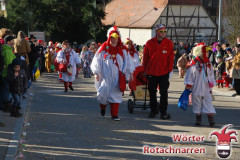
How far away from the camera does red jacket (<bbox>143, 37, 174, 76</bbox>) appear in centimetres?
1180

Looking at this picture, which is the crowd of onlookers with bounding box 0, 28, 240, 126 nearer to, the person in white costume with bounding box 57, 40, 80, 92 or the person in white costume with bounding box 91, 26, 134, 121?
the person in white costume with bounding box 57, 40, 80, 92

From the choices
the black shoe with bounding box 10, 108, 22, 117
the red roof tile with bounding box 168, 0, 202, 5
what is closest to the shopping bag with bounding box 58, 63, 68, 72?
the black shoe with bounding box 10, 108, 22, 117

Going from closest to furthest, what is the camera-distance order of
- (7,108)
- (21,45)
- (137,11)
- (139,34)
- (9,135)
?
(9,135) → (7,108) → (21,45) → (139,34) → (137,11)

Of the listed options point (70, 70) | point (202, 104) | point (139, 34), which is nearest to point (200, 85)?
point (202, 104)

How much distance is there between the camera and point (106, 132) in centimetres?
1007

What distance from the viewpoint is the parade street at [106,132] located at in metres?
8.25

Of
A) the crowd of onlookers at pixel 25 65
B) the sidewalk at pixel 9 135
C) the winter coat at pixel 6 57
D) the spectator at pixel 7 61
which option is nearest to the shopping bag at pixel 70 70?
the crowd of onlookers at pixel 25 65

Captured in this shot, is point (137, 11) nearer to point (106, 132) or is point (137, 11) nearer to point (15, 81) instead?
point (15, 81)

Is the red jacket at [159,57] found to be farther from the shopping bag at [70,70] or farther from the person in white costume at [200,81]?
the shopping bag at [70,70]

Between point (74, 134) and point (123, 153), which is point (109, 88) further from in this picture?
point (123, 153)

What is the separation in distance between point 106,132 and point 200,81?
2.24 meters

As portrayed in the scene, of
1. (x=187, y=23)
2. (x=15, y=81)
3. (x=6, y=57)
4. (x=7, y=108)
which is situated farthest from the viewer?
(x=187, y=23)

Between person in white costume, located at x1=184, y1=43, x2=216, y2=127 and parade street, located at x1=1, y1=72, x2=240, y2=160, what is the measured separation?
1.41ft

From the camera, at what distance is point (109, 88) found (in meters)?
11.7
